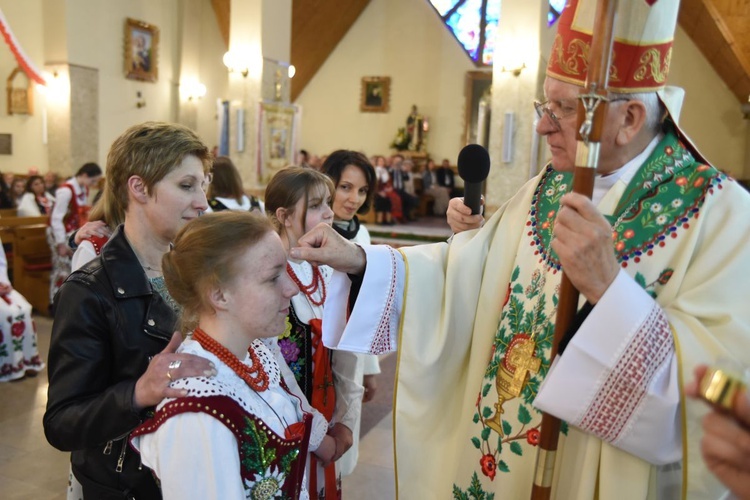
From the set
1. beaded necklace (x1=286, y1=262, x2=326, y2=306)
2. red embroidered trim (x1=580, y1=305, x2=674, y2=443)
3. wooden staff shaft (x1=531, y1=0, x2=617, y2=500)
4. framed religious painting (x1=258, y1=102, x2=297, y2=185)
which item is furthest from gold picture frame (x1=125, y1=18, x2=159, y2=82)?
red embroidered trim (x1=580, y1=305, x2=674, y2=443)

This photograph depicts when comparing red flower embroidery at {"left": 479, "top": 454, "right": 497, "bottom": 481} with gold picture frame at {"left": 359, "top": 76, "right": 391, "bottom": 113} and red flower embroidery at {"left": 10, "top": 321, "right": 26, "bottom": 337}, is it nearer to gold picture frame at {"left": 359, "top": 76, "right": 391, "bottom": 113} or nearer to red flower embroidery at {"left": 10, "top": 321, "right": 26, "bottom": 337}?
red flower embroidery at {"left": 10, "top": 321, "right": 26, "bottom": 337}

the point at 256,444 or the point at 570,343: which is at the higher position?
the point at 570,343

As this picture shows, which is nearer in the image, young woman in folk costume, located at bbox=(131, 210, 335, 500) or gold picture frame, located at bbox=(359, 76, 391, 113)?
young woman in folk costume, located at bbox=(131, 210, 335, 500)

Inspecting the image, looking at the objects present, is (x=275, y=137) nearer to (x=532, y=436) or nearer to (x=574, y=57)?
(x=574, y=57)

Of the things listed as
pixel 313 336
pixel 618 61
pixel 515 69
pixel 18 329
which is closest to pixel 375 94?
pixel 515 69

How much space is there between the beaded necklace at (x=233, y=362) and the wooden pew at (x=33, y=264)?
581cm

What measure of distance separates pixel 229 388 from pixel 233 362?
0.08m

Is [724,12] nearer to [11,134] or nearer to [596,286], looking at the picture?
[596,286]

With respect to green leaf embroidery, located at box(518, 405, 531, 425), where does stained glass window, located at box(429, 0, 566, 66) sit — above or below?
above

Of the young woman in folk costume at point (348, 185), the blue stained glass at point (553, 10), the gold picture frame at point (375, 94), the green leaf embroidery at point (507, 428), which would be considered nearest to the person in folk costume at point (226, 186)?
the young woman in folk costume at point (348, 185)

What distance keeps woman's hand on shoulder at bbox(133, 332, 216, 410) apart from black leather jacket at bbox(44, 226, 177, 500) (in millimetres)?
71

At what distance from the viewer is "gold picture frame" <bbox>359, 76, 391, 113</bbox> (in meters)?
15.3

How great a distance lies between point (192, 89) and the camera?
1356 centimetres

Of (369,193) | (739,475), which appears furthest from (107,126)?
(739,475)
